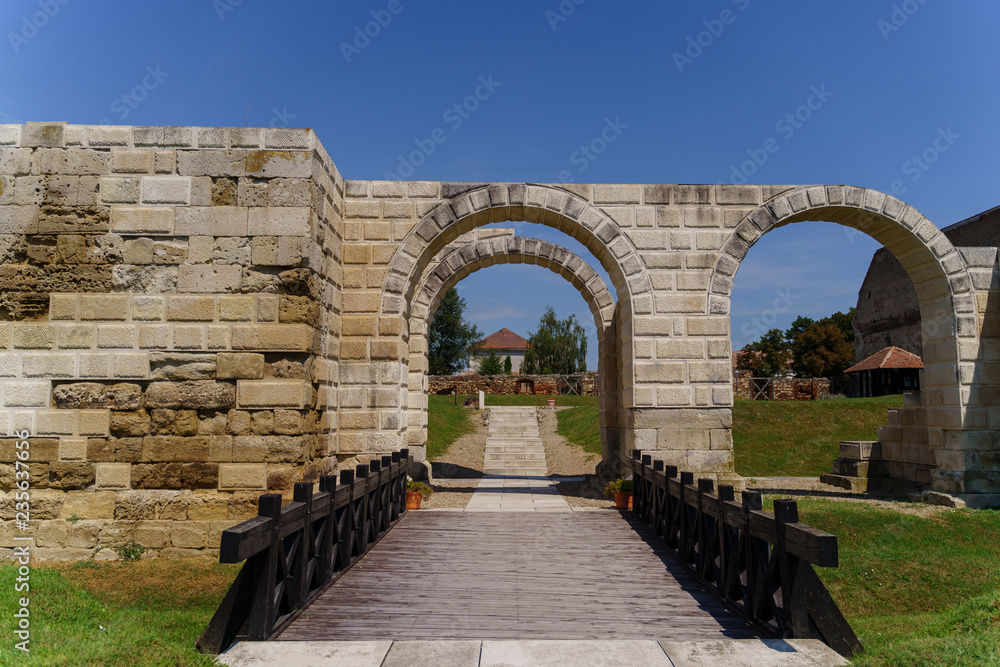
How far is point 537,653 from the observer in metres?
3.86

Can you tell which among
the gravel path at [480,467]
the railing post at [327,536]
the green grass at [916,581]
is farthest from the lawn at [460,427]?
the railing post at [327,536]

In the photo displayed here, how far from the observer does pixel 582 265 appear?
1366cm

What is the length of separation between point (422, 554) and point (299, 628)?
7.37 ft

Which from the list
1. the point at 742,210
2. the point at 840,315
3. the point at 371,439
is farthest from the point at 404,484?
the point at 840,315

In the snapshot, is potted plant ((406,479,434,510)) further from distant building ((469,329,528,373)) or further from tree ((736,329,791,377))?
distant building ((469,329,528,373))

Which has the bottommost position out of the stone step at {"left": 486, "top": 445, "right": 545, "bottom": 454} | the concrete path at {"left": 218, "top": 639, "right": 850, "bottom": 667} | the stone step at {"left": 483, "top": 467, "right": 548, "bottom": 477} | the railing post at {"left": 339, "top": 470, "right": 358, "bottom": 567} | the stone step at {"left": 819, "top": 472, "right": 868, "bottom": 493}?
the stone step at {"left": 483, "top": 467, "right": 548, "bottom": 477}

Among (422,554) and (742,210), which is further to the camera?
(742,210)

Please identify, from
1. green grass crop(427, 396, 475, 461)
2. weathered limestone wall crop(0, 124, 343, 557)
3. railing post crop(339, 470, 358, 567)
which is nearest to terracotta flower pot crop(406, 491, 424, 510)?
weathered limestone wall crop(0, 124, 343, 557)

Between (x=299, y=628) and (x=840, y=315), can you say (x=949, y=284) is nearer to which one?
(x=299, y=628)

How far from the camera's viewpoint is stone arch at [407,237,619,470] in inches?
484

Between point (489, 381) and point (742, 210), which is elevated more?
point (742, 210)

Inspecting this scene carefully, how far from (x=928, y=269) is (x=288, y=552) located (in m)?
10.3

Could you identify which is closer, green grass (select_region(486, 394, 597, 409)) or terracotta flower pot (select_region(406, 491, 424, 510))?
terracotta flower pot (select_region(406, 491, 424, 510))

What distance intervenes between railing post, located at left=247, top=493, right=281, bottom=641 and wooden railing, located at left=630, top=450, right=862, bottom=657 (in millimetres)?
3404
